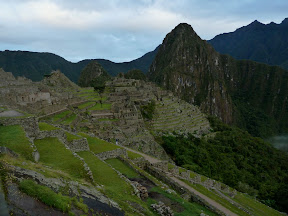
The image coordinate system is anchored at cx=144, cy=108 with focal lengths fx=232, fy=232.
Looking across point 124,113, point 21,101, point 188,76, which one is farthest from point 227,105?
point 21,101

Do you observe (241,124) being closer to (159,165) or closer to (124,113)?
(124,113)

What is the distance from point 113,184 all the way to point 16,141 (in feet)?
15.5

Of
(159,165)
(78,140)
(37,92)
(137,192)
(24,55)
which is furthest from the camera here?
(24,55)

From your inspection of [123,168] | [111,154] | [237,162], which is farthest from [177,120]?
[123,168]

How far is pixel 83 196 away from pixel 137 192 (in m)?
3.43

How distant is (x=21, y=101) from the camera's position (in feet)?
102

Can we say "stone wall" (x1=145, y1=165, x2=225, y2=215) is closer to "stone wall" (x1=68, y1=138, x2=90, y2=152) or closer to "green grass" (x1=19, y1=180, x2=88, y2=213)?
"stone wall" (x1=68, y1=138, x2=90, y2=152)

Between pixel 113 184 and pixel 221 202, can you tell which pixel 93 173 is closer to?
pixel 113 184

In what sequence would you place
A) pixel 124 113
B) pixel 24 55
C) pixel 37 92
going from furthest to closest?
pixel 24 55, pixel 124 113, pixel 37 92

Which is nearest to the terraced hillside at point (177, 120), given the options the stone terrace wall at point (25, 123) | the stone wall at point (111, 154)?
the stone wall at point (111, 154)

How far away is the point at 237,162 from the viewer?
40.9m

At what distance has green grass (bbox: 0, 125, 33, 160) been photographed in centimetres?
971

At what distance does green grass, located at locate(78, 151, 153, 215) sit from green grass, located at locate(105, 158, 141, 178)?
1.57 metres

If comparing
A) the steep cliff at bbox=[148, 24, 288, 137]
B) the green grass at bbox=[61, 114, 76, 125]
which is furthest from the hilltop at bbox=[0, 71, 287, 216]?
the steep cliff at bbox=[148, 24, 288, 137]
